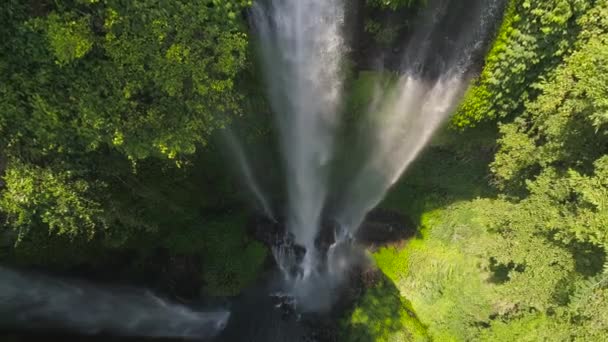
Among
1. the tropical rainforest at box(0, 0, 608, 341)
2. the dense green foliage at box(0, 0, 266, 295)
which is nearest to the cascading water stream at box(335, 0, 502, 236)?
the tropical rainforest at box(0, 0, 608, 341)

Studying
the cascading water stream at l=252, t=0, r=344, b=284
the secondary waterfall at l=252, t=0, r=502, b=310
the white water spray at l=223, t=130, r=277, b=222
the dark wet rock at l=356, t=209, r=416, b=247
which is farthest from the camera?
the dark wet rock at l=356, t=209, r=416, b=247

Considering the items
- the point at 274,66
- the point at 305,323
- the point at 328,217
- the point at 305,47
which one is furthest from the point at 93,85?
the point at 305,323

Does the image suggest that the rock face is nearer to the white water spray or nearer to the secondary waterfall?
the secondary waterfall

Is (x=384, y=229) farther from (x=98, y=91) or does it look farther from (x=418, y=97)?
(x=98, y=91)

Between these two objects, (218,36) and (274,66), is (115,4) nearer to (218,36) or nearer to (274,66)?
(218,36)

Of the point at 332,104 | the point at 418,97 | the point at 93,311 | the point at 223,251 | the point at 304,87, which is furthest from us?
the point at 223,251

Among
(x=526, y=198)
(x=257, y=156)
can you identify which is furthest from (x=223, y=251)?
(x=526, y=198)
